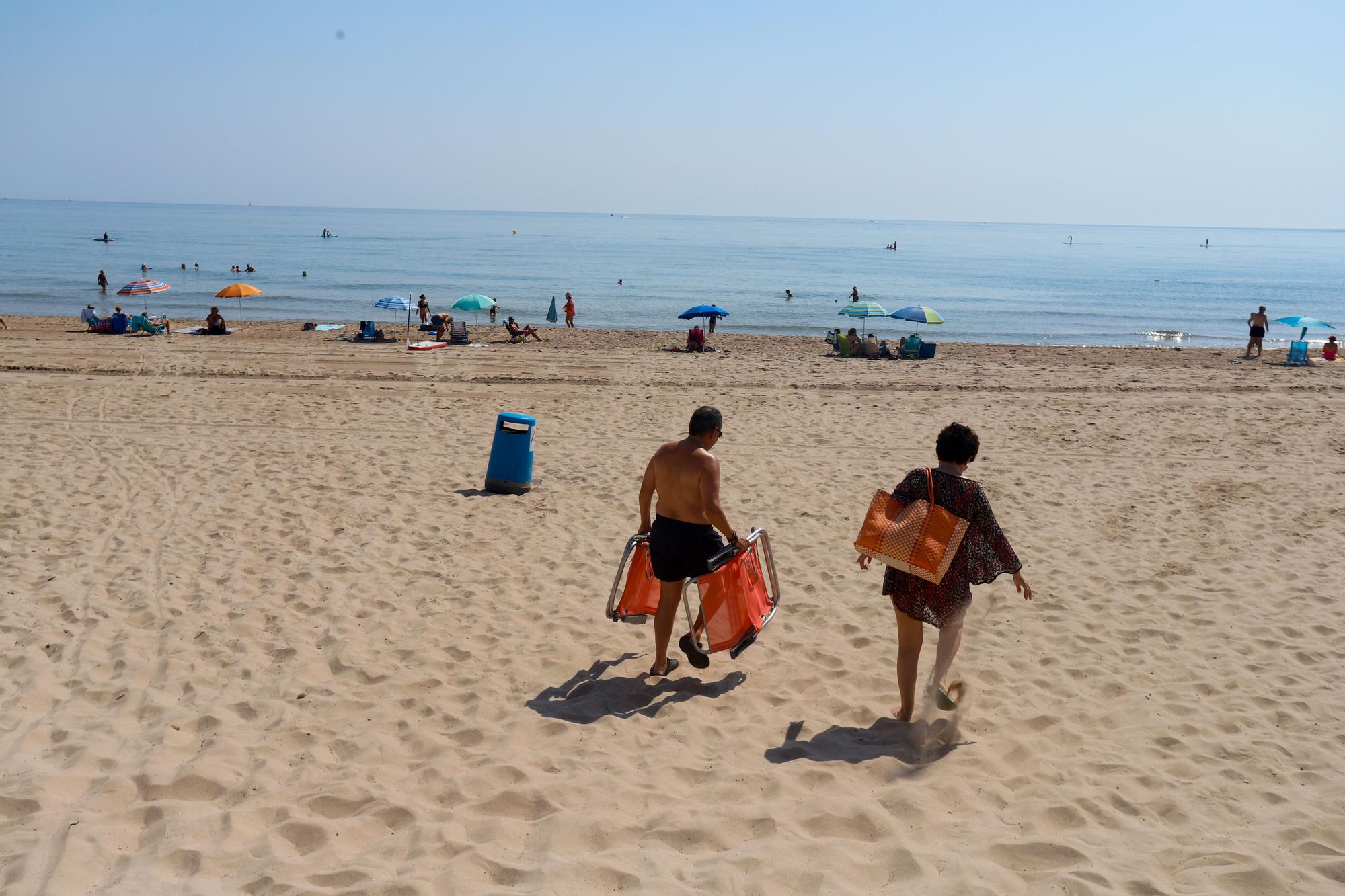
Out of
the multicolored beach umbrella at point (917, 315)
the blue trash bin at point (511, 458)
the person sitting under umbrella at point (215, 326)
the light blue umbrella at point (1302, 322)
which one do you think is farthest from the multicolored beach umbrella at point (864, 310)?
the blue trash bin at point (511, 458)

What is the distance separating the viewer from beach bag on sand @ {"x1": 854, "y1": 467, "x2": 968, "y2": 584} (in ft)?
14.3

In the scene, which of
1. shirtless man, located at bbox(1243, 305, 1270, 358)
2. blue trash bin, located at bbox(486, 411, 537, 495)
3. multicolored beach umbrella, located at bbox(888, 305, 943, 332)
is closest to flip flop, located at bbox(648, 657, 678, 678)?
blue trash bin, located at bbox(486, 411, 537, 495)

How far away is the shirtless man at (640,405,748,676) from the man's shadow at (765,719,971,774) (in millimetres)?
747

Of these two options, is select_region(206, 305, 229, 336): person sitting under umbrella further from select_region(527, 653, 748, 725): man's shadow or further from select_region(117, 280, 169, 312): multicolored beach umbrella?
select_region(527, 653, 748, 725): man's shadow

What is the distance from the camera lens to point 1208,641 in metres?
5.79

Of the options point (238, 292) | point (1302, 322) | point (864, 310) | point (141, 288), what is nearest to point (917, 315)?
point (864, 310)

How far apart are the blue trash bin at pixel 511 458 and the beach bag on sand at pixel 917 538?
15.7ft

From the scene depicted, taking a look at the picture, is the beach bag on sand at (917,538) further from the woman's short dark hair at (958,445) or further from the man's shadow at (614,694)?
the man's shadow at (614,694)

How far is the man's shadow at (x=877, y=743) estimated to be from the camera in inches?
173

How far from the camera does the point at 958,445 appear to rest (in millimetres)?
4422

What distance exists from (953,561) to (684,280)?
2145 inches

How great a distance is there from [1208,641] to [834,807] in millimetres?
3231

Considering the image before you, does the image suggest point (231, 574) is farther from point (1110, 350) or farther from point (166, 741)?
point (1110, 350)

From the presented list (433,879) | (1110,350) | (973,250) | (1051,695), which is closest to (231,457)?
(433,879)
